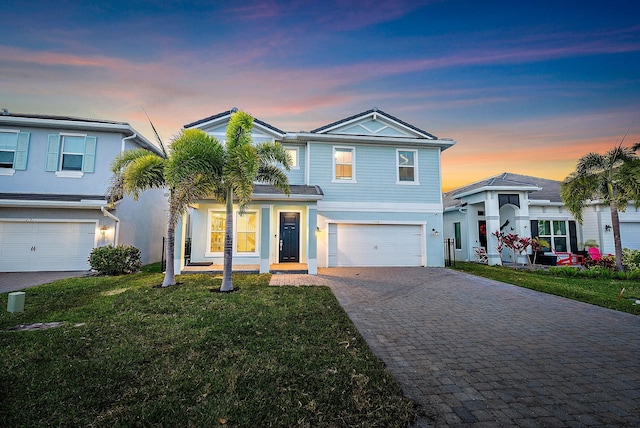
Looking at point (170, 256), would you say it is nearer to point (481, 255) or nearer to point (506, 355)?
point (506, 355)

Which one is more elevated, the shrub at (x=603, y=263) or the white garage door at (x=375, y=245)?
the white garage door at (x=375, y=245)

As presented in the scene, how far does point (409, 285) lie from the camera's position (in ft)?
28.1

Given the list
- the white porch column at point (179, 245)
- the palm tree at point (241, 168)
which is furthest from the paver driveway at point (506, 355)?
the white porch column at point (179, 245)

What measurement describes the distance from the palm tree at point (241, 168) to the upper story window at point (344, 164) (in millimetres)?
4483

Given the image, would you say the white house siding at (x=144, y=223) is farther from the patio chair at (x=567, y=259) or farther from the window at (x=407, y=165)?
the patio chair at (x=567, y=259)

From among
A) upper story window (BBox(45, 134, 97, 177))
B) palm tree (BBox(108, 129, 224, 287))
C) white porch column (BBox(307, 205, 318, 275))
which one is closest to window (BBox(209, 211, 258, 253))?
white porch column (BBox(307, 205, 318, 275))

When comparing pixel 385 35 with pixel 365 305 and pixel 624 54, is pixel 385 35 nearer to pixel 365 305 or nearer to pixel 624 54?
pixel 624 54

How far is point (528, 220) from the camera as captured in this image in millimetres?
13844

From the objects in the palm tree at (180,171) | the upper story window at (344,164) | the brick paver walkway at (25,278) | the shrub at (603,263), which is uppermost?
the upper story window at (344,164)

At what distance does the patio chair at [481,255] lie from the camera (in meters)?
14.2

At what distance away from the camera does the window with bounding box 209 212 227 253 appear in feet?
38.2

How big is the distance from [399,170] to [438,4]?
20.8 ft

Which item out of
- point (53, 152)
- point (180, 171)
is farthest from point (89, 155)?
point (180, 171)

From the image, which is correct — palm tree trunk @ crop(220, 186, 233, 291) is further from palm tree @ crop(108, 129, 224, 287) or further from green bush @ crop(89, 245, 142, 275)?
green bush @ crop(89, 245, 142, 275)
